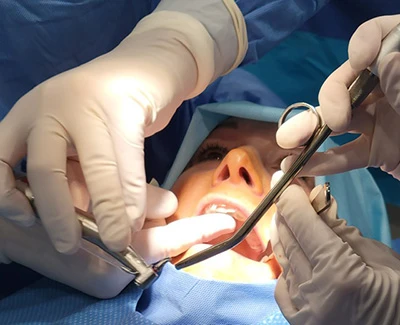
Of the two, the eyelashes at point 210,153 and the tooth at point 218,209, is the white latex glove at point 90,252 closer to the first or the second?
the tooth at point 218,209

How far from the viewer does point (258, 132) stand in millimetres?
1578

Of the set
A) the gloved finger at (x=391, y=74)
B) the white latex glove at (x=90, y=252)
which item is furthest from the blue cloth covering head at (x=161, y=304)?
the gloved finger at (x=391, y=74)

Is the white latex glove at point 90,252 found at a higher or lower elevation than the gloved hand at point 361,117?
lower

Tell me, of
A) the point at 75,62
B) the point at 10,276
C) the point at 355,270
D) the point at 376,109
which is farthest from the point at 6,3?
the point at 355,270

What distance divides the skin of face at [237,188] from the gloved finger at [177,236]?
38 mm

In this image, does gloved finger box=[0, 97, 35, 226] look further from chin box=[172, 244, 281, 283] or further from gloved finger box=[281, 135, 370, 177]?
gloved finger box=[281, 135, 370, 177]

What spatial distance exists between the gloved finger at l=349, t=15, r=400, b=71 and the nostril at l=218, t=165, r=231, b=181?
57 cm

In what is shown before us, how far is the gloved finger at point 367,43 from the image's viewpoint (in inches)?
35.4

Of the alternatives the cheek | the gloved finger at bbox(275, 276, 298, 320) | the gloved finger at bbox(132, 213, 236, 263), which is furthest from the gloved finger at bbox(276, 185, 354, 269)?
the cheek

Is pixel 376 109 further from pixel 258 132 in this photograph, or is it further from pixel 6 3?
pixel 6 3

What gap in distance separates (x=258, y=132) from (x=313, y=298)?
67 cm

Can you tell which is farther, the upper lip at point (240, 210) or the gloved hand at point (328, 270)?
the upper lip at point (240, 210)

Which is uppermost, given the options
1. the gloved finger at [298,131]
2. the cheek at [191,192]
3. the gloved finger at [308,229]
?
the gloved finger at [298,131]

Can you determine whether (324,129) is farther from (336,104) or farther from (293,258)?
(293,258)
